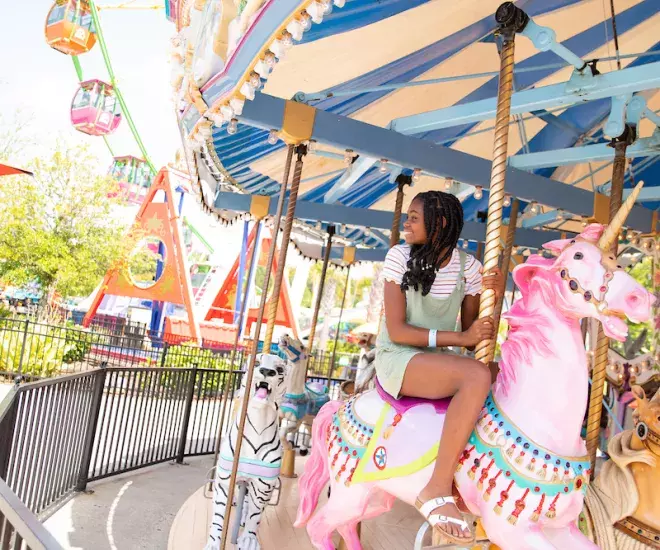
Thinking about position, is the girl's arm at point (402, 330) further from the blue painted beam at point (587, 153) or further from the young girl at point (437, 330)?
the blue painted beam at point (587, 153)

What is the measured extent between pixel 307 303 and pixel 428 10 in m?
61.7

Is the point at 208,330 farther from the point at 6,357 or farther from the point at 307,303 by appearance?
the point at 307,303

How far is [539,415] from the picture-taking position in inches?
98.3

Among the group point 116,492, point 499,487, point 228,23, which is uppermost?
point 228,23

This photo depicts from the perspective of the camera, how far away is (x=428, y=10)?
3869mm

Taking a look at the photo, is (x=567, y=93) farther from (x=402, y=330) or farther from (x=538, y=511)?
(x=538, y=511)

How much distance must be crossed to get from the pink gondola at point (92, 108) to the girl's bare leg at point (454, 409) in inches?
973

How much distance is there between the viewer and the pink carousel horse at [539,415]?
2416 mm

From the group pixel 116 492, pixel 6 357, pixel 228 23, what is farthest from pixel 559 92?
pixel 6 357

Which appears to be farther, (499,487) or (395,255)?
(395,255)

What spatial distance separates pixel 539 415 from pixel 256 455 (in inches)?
86.6

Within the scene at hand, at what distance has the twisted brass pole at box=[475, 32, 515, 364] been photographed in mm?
2635

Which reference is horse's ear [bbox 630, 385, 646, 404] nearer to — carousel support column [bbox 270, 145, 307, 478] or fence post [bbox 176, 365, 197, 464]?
carousel support column [bbox 270, 145, 307, 478]

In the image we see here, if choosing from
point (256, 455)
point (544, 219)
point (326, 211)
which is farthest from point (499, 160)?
point (544, 219)
